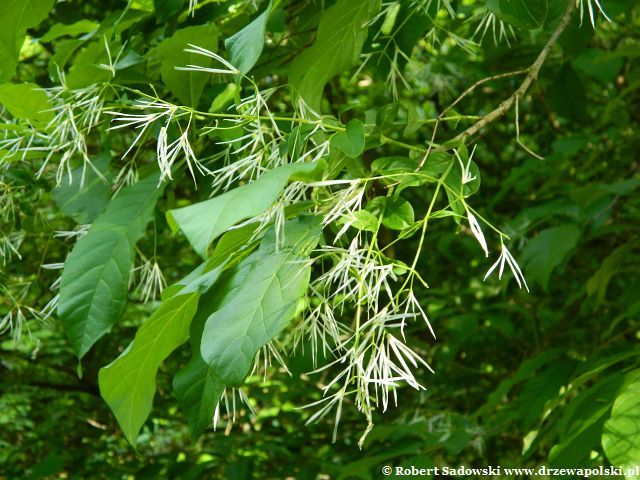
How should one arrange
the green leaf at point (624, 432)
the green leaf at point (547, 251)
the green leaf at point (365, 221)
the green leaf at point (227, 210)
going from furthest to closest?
the green leaf at point (547, 251) < the green leaf at point (624, 432) < the green leaf at point (365, 221) < the green leaf at point (227, 210)

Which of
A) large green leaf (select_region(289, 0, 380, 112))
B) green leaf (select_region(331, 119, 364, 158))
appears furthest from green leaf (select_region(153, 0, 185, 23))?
green leaf (select_region(331, 119, 364, 158))

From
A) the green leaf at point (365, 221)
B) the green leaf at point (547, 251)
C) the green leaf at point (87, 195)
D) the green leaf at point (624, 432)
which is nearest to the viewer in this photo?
the green leaf at point (365, 221)

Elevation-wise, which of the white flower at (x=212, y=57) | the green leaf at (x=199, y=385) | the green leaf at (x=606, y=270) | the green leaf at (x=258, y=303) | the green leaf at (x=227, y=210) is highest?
the white flower at (x=212, y=57)

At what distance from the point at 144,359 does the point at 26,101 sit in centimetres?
47

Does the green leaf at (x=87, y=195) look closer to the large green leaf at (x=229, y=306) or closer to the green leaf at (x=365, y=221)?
the large green leaf at (x=229, y=306)

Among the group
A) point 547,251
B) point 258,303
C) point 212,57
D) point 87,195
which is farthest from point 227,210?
point 547,251

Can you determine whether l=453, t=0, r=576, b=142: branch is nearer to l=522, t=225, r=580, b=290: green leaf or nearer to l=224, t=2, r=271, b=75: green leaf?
l=224, t=2, r=271, b=75: green leaf

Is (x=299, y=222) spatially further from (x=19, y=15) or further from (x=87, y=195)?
(x=87, y=195)

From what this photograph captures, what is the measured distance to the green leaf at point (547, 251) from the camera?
1.72 m

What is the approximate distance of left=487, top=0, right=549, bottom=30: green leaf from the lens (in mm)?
1028

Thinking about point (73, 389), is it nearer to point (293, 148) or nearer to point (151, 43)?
point (151, 43)

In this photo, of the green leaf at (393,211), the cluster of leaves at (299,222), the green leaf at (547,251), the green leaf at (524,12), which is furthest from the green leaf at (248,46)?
the green leaf at (547,251)

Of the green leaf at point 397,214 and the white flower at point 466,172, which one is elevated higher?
the white flower at point 466,172

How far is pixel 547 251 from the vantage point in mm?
1761
